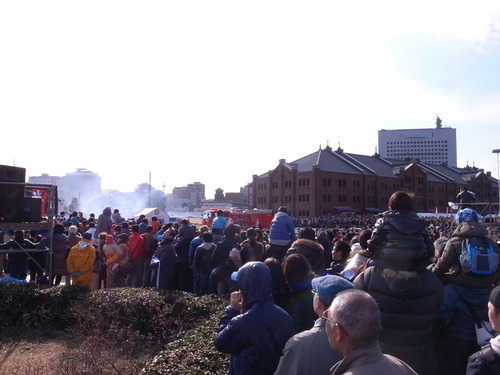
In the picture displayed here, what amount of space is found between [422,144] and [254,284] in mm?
190092

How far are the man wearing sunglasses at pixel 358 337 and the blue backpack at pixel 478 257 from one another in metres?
2.55

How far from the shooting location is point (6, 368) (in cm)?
731

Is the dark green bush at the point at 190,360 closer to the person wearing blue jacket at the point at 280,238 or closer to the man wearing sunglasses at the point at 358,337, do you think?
the man wearing sunglasses at the point at 358,337

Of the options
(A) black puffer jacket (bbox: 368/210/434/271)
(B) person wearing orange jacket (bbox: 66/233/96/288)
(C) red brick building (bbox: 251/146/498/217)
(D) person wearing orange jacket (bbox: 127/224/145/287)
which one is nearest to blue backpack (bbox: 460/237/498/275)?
(A) black puffer jacket (bbox: 368/210/434/271)

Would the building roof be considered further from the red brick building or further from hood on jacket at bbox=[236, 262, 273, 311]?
hood on jacket at bbox=[236, 262, 273, 311]

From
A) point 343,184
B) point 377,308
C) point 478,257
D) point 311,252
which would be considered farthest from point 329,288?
point 343,184

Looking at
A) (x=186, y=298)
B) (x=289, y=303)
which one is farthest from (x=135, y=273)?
(x=289, y=303)

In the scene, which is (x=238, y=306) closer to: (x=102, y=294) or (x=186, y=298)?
(x=186, y=298)

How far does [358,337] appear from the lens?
8.21 ft

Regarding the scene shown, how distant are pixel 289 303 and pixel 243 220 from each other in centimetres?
3719

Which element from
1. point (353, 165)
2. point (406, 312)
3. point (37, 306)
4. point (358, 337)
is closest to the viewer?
point (358, 337)

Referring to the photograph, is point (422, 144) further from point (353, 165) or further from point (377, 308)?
point (377, 308)

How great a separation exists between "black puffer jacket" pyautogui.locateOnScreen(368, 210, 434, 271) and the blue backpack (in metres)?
0.60

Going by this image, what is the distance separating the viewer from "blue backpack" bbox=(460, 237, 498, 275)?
465 centimetres
